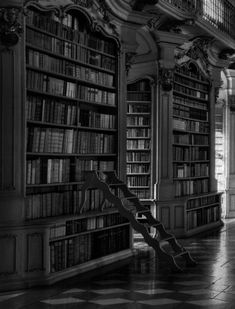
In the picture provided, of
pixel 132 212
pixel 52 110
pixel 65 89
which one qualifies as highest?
pixel 65 89

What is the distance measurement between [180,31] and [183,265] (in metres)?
4.13

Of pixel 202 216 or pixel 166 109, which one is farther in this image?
pixel 202 216

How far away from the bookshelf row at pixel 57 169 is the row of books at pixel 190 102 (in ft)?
8.87

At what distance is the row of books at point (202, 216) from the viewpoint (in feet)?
29.6

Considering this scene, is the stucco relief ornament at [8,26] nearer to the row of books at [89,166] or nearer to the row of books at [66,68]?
the row of books at [66,68]

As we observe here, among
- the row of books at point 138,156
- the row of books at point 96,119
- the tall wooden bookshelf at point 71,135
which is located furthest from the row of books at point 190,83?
the row of books at point 96,119

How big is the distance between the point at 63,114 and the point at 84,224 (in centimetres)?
123

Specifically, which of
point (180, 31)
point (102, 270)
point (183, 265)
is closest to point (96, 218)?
point (102, 270)

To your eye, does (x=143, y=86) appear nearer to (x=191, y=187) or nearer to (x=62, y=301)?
(x=191, y=187)

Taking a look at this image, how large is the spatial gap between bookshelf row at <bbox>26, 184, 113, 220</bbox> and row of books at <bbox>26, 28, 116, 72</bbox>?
1487 millimetres

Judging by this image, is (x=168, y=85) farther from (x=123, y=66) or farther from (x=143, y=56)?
(x=123, y=66)

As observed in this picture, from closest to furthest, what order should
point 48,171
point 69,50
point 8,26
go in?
point 8,26, point 48,171, point 69,50

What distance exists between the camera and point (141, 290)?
5070 mm

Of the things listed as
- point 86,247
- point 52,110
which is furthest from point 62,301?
point 52,110
